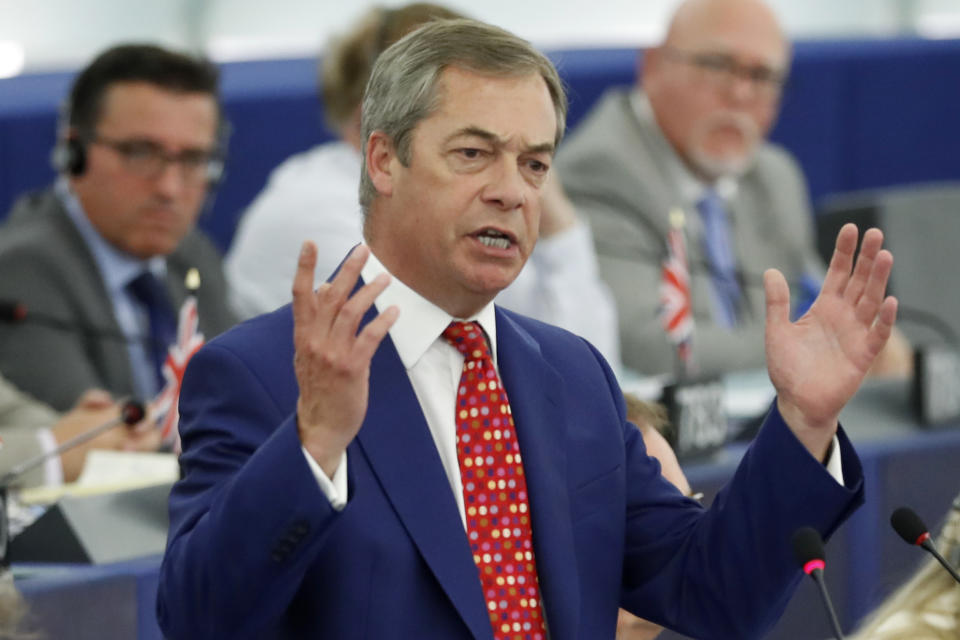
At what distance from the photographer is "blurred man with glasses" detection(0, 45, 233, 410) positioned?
3.57m

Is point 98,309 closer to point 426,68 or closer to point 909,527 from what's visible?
point 426,68

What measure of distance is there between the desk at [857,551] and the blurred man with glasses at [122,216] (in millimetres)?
1202

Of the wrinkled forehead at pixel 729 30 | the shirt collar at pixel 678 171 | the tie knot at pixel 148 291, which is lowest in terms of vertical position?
the tie knot at pixel 148 291

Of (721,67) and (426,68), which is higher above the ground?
(426,68)

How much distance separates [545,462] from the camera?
1.80 m

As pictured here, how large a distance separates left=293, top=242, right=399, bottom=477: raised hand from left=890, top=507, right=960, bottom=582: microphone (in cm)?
62

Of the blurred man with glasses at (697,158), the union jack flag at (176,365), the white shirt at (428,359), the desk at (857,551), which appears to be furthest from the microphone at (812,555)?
the blurred man with glasses at (697,158)

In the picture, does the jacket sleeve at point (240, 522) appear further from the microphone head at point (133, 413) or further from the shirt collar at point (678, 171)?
the shirt collar at point (678, 171)

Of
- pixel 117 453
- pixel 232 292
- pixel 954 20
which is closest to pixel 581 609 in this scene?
pixel 117 453

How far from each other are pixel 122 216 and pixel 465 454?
2.06m

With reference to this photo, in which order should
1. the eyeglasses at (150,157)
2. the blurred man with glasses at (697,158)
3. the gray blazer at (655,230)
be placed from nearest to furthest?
the eyeglasses at (150,157), the gray blazer at (655,230), the blurred man with glasses at (697,158)

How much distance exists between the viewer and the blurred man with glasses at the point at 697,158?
4.46 metres

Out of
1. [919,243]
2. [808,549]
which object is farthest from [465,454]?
[919,243]

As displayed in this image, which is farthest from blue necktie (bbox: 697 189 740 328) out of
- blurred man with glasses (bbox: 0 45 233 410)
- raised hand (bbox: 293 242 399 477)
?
raised hand (bbox: 293 242 399 477)
